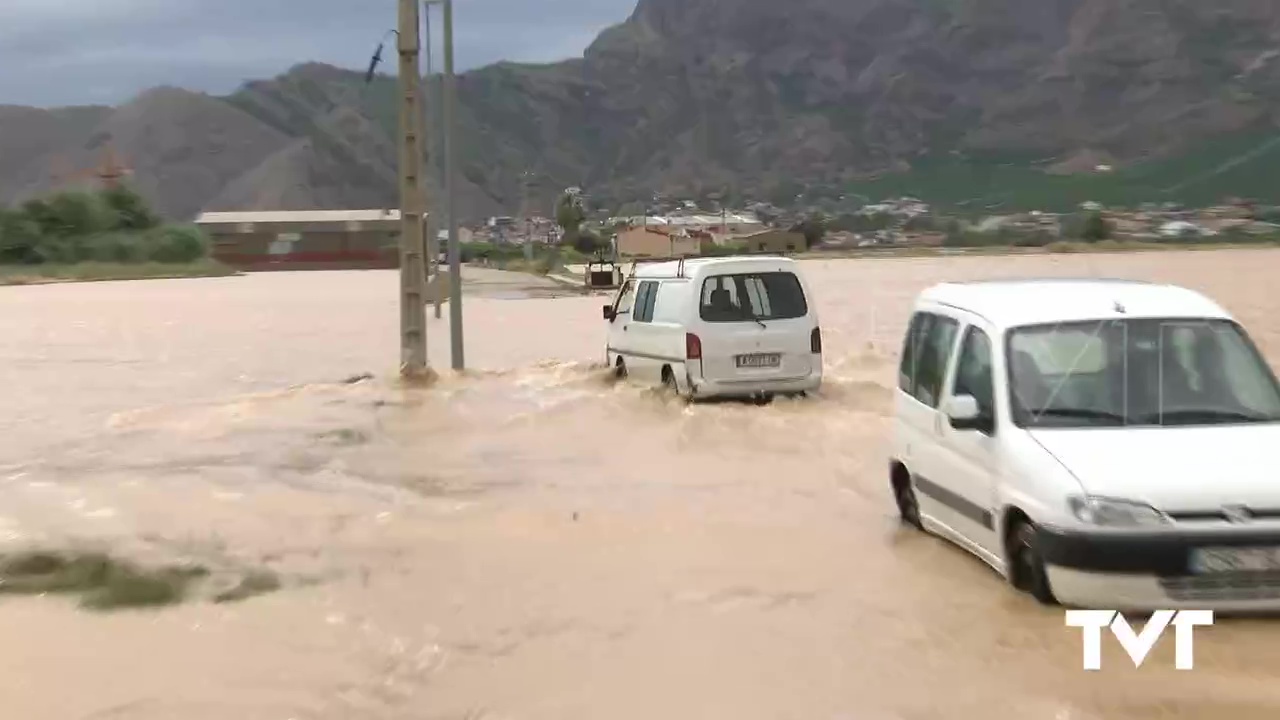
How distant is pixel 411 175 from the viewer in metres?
22.7

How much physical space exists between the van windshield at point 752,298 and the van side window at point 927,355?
7.12m

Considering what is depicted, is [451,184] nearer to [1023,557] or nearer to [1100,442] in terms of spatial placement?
[1023,557]

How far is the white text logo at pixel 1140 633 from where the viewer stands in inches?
259

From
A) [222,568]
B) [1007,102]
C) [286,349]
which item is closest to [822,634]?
[222,568]

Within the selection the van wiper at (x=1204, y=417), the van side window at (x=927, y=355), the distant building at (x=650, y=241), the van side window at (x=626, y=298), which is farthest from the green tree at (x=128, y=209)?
the van wiper at (x=1204, y=417)

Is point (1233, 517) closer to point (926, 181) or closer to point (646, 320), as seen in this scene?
point (646, 320)

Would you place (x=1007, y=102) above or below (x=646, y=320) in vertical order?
above

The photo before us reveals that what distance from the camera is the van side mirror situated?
7.89m

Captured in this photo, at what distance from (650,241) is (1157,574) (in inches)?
2663

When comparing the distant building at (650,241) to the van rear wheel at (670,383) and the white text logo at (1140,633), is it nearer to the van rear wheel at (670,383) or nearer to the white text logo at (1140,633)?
the van rear wheel at (670,383)

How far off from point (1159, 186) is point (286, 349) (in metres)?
106

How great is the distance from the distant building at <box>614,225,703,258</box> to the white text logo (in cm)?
5708

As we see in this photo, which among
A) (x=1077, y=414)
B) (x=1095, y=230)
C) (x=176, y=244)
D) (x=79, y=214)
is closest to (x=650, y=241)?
(x=1095, y=230)

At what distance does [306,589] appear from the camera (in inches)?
350
